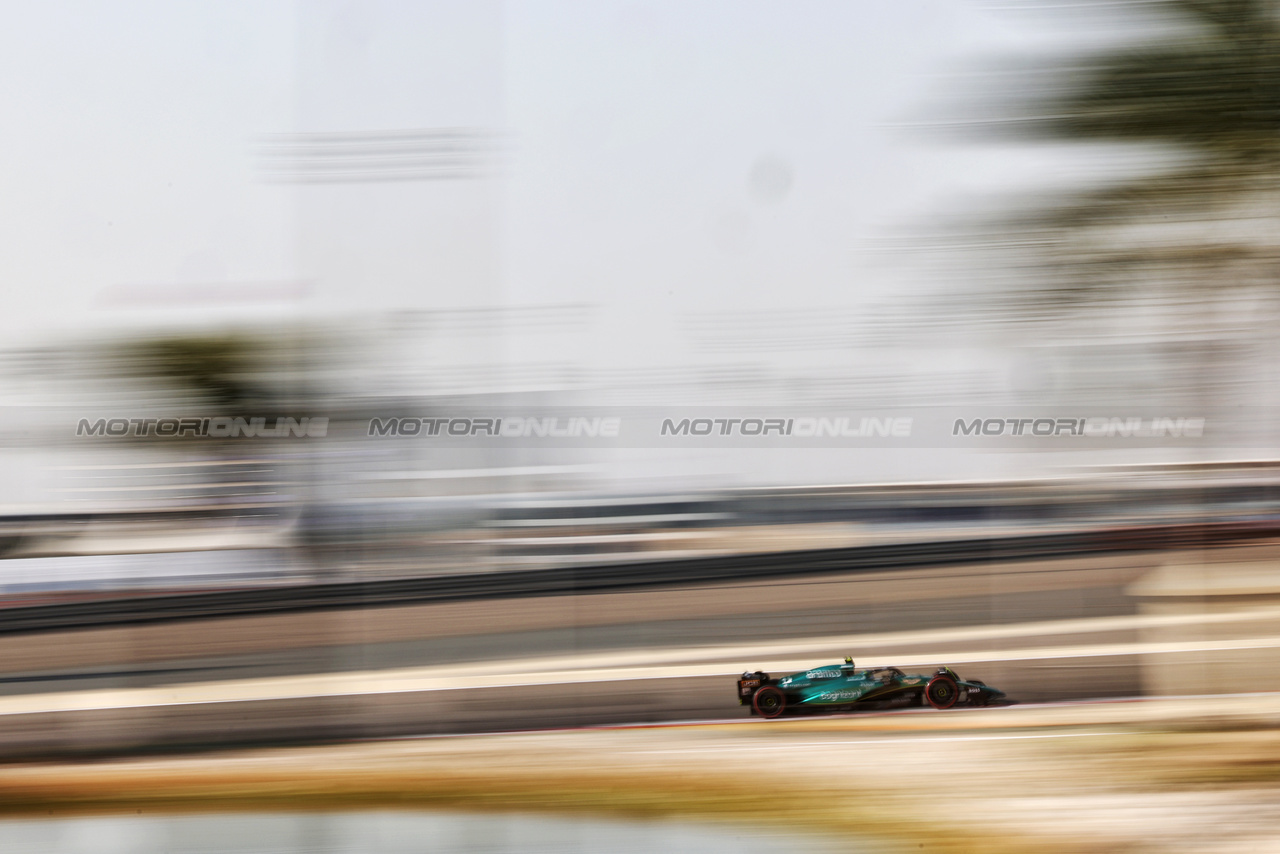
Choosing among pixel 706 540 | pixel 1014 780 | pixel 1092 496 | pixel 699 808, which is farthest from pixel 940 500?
pixel 699 808

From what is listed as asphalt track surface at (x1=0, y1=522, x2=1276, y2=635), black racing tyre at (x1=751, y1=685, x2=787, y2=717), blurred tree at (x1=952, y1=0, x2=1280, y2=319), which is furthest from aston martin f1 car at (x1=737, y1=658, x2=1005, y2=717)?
blurred tree at (x1=952, y1=0, x2=1280, y2=319)

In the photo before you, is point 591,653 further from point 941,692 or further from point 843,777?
point 941,692

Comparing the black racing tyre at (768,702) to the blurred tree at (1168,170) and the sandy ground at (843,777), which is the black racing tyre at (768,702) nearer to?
the sandy ground at (843,777)

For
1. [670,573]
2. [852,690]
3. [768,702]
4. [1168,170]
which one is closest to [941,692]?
[852,690]

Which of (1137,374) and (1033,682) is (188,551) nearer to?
(1033,682)

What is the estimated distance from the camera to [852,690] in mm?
1552

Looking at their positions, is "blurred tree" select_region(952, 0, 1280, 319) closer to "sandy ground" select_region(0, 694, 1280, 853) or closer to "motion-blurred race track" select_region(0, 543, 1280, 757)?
"motion-blurred race track" select_region(0, 543, 1280, 757)

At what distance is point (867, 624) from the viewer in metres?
1.64

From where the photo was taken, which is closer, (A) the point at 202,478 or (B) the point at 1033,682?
(A) the point at 202,478

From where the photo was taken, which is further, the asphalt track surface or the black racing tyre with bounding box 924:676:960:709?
the black racing tyre with bounding box 924:676:960:709

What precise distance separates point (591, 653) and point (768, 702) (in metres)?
0.38

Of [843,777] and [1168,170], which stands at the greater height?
[1168,170]

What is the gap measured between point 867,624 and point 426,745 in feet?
3.13

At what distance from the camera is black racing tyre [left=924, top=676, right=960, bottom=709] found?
1567 millimetres
